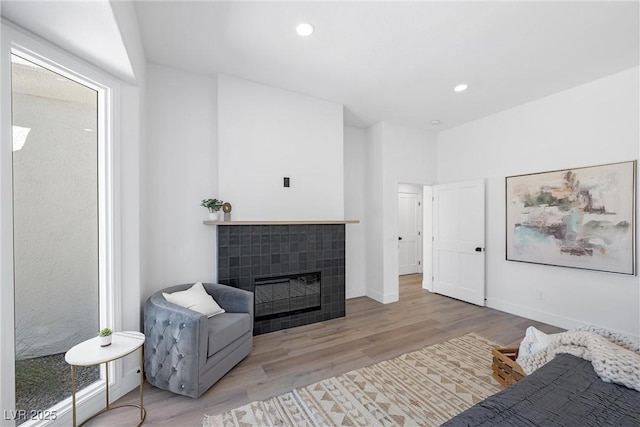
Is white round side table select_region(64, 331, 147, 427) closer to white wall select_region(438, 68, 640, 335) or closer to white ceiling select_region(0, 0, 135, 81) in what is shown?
white ceiling select_region(0, 0, 135, 81)

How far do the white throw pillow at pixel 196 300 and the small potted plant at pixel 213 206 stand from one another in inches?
31.7

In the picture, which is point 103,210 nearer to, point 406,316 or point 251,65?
point 251,65

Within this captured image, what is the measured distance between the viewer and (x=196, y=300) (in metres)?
2.42

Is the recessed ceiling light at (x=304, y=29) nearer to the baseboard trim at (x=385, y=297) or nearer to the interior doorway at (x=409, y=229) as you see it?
the baseboard trim at (x=385, y=297)

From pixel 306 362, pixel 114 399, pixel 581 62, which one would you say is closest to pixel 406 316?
pixel 306 362

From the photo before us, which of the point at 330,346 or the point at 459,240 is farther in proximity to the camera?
the point at 459,240

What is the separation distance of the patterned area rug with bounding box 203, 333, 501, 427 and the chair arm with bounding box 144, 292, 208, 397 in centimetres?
34

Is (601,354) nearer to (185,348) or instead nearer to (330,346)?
(330,346)

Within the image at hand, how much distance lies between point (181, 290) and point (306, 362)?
1473 mm

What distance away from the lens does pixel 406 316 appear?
12.2 ft

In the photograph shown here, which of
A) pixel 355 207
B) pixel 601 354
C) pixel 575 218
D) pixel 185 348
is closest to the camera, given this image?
pixel 601 354

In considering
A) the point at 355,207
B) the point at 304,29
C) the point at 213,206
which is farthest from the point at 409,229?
the point at 304,29

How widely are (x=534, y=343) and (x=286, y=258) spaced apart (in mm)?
2536

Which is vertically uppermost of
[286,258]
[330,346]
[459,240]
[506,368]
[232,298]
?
[459,240]
